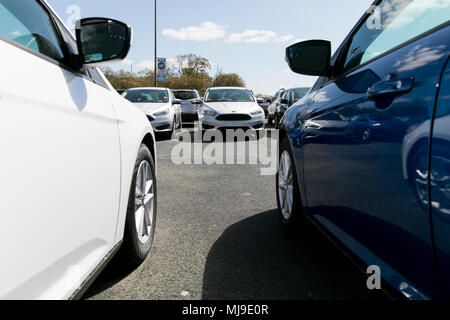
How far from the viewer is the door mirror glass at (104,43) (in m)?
1.74

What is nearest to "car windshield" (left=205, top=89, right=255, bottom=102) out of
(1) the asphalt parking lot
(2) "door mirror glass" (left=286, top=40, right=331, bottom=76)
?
(1) the asphalt parking lot

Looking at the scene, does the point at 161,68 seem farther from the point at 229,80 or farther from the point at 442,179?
Answer: the point at 229,80

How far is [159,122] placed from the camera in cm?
1020

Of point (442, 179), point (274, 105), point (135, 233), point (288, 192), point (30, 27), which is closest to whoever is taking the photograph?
point (442, 179)

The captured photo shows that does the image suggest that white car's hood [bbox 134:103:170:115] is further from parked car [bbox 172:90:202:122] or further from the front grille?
parked car [bbox 172:90:202:122]

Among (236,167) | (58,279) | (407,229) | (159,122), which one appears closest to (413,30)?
(407,229)

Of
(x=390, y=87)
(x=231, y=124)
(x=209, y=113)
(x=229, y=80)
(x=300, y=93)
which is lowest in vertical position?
(x=390, y=87)

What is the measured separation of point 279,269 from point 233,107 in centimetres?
875

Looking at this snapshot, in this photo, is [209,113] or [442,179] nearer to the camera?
[442,179]

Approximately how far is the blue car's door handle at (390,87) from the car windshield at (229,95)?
10.2 m

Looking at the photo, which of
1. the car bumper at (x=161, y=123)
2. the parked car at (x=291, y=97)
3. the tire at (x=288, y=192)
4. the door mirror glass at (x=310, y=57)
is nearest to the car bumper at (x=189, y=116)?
the parked car at (x=291, y=97)

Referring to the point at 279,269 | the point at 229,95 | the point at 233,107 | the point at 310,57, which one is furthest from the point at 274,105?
the point at 279,269

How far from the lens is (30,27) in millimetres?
1595

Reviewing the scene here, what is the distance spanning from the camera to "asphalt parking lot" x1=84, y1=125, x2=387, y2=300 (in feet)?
6.72
